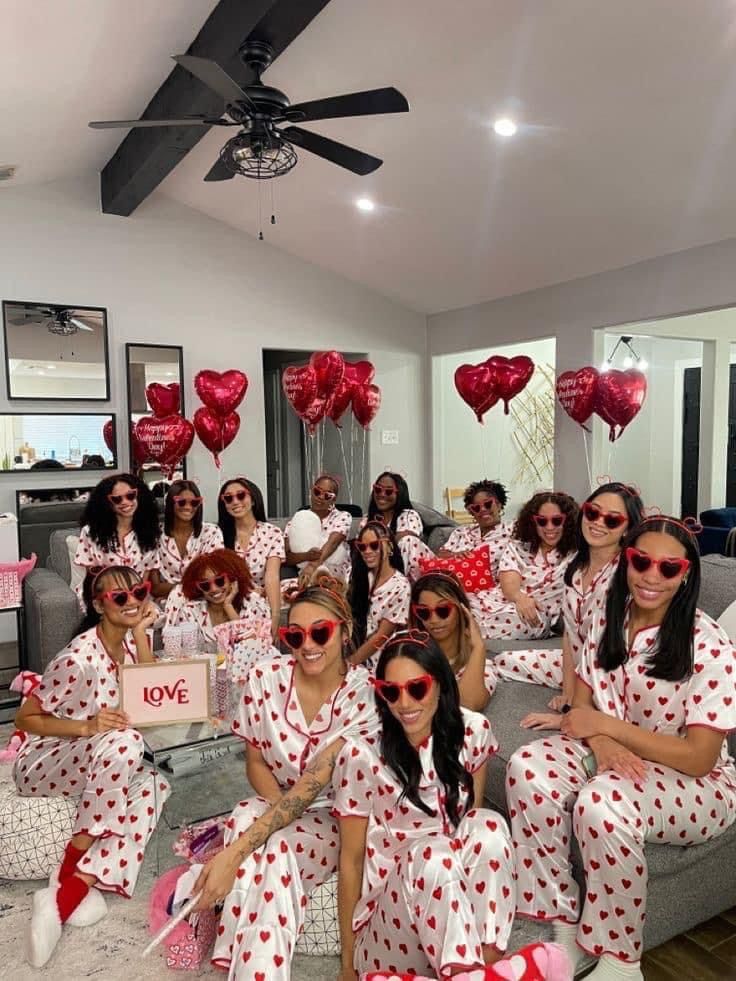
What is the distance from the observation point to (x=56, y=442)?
18.3ft

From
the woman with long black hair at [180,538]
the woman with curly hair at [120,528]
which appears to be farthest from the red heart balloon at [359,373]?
the woman with curly hair at [120,528]

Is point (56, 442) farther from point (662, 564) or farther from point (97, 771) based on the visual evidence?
point (662, 564)

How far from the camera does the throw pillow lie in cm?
342

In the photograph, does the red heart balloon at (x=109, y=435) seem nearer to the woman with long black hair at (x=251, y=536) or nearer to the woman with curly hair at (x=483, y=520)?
the woman with long black hair at (x=251, y=536)

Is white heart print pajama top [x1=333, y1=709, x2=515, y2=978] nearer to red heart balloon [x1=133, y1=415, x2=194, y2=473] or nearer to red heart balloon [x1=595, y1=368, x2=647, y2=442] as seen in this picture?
red heart balloon [x1=595, y1=368, x2=647, y2=442]

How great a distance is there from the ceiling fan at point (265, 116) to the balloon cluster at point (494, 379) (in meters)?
2.32

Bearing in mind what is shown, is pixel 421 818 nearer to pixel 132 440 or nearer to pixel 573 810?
pixel 573 810

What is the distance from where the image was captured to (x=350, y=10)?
3.23 m

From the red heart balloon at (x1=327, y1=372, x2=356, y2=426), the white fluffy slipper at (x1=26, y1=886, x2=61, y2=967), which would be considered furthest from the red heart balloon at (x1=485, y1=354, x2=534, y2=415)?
the white fluffy slipper at (x1=26, y1=886, x2=61, y2=967)

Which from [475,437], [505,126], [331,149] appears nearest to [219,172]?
[331,149]

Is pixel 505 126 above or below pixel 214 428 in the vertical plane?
above

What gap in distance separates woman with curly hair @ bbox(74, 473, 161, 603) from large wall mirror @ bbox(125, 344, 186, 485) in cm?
222

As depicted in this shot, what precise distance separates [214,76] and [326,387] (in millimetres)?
2976

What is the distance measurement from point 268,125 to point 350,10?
0.85 metres
